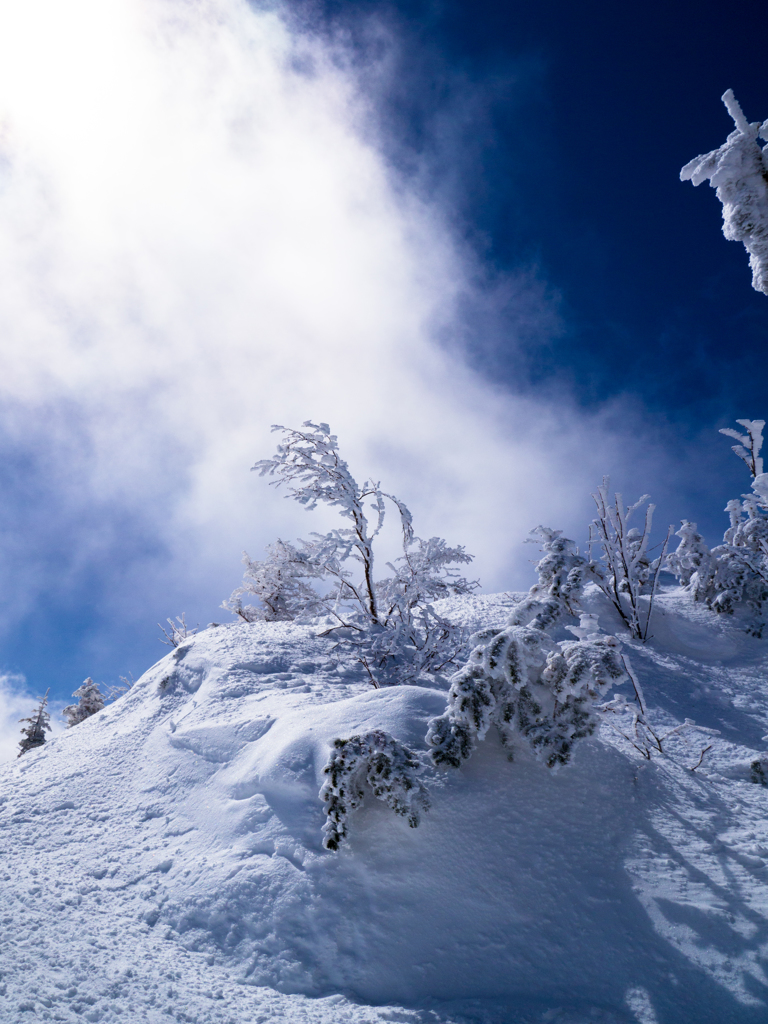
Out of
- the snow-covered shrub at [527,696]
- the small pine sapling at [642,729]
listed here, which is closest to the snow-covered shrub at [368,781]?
the snow-covered shrub at [527,696]

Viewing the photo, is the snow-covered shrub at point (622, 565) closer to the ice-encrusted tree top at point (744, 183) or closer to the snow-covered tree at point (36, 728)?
the ice-encrusted tree top at point (744, 183)

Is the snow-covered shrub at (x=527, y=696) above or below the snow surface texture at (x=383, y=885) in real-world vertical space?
above

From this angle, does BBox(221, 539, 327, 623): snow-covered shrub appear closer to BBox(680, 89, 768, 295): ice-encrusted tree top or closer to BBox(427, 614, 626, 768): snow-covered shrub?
BBox(427, 614, 626, 768): snow-covered shrub

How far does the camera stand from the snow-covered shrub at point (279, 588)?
758 centimetres

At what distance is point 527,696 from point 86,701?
1657cm

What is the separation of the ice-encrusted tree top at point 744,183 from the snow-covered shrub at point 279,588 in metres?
5.81

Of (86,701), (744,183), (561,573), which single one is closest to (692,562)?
(561,573)

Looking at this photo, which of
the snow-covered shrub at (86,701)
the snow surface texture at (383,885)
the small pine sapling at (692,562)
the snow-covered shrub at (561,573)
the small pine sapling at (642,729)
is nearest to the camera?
the snow surface texture at (383,885)

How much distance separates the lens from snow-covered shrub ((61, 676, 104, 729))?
1591 cm

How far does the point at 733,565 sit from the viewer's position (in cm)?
698

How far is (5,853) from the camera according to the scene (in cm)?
371

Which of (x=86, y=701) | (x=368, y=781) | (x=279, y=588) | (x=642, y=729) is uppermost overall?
(x=86, y=701)

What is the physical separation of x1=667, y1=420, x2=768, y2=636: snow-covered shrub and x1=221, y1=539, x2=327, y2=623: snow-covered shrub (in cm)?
548

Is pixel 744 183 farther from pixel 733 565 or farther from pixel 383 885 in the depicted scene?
pixel 733 565
